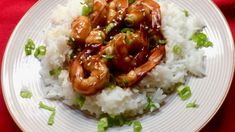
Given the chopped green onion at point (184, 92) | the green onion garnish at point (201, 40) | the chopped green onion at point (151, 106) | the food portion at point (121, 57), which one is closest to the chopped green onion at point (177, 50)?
the food portion at point (121, 57)

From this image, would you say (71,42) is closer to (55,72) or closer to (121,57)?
(55,72)

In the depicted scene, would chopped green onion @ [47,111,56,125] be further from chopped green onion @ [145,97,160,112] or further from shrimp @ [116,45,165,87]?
chopped green onion @ [145,97,160,112]

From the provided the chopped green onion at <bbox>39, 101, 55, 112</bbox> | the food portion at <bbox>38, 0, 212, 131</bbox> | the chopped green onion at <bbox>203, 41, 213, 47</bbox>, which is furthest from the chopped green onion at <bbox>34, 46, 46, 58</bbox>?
the chopped green onion at <bbox>203, 41, 213, 47</bbox>

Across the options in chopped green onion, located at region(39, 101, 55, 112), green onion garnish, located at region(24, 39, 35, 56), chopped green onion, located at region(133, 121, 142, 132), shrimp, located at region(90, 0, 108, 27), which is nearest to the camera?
chopped green onion, located at region(133, 121, 142, 132)

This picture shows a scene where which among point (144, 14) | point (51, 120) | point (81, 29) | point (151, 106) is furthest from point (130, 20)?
point (51, 120)

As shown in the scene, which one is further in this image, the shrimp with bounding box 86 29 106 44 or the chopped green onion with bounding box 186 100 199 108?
the shrimp with bounding box 86 29 106 44

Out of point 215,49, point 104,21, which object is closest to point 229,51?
point 215,49

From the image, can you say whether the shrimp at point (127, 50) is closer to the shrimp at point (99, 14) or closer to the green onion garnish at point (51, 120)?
the shrimp at point (99, 14)
